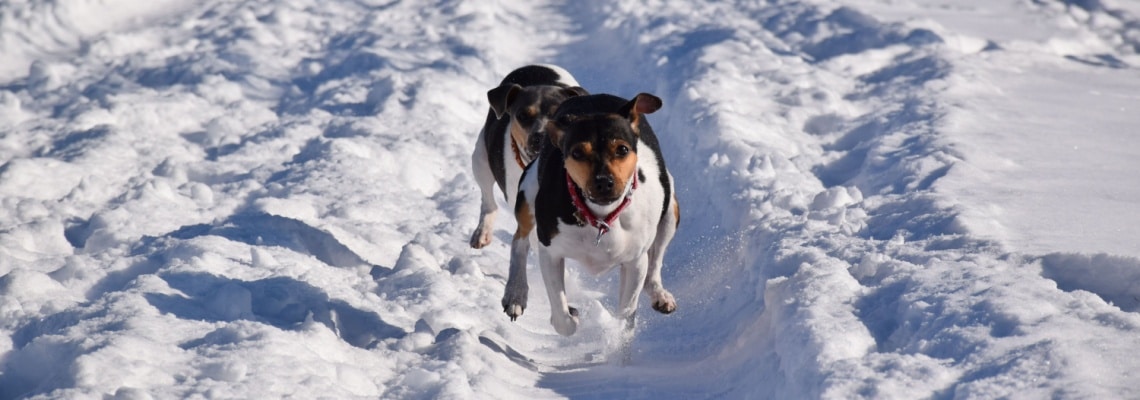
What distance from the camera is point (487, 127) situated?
741 cm

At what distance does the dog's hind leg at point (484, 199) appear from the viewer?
733 centimetres

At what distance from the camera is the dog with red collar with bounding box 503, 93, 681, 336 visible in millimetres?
4777

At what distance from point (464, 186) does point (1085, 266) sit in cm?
474

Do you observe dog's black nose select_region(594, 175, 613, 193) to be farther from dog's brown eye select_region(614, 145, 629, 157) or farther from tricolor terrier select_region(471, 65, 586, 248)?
tricolor terrier select_region(471, 65, 586, 248)

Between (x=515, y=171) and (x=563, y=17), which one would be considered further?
(x=563, y=17)

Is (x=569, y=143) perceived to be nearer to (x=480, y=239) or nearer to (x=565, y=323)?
(x=565, y=323)

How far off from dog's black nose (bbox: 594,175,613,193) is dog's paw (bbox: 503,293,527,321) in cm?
125

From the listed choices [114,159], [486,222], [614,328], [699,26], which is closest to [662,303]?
[614,328]

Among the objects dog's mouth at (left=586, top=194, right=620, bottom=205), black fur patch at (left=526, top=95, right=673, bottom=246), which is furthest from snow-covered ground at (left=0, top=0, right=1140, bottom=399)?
Answer: dog's mouth at (left=586, top=194, right=620, bottom=205)

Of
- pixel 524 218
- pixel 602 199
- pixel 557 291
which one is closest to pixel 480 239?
pixel 524 218

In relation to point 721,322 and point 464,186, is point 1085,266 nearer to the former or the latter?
point 721,322

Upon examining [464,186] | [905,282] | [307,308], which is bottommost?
[464,186]

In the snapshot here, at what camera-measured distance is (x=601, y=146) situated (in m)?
4.74

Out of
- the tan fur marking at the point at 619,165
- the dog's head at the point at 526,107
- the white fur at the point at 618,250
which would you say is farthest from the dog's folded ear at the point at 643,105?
the dog's head at the point at 526,107
